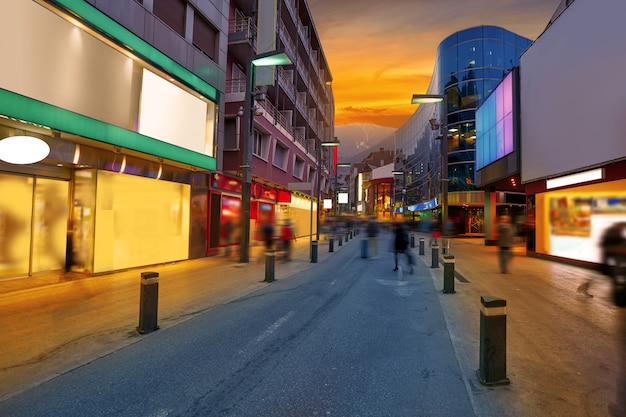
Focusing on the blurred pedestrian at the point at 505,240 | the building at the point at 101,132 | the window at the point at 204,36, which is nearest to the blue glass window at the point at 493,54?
the window at the point at 204,36

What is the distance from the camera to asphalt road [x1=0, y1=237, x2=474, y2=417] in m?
3.11

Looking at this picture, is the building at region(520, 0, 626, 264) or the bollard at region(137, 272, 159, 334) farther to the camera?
the building at region(520, 0, 626, 264)

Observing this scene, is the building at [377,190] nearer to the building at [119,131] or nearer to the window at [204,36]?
the window at [204,36]

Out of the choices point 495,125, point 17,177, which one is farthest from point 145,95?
point 495,125

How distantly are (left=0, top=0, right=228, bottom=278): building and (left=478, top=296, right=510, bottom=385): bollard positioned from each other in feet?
28.3

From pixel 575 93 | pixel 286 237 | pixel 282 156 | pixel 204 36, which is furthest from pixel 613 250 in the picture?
pixel 282 156

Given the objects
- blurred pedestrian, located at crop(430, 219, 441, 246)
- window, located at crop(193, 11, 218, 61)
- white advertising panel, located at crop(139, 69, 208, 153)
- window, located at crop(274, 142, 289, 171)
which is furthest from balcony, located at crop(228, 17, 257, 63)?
blurred pedestrian, located at crop(430, 219, 441, 246)

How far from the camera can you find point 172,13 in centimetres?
1277

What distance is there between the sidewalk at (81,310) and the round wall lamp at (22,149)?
287cm

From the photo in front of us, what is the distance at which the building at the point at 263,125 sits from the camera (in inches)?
660

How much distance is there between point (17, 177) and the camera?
8.60m

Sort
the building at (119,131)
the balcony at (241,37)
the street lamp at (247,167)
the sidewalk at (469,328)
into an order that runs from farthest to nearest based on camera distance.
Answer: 1. the balcony at (241,37)
2. the street lamp at (247,167)
3. the building at (119,131)
4. the sidewalk at (469,328)

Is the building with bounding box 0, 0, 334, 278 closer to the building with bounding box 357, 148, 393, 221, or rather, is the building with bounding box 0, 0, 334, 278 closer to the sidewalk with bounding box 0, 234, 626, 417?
the sidewalk with bounding box 0, 234, 626, 417

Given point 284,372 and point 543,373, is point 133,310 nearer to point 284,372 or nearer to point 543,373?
point 284,372
